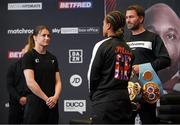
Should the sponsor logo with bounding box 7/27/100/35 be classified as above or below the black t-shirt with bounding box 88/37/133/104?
above

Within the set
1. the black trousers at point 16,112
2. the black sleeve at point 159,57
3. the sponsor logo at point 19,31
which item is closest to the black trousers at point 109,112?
the black sleeve at point 159,57

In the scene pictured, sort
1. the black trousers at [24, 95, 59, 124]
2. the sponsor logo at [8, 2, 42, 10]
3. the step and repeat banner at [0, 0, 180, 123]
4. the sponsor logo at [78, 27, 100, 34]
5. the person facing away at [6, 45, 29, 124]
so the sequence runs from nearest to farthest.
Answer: the black trousers at [24, 95, 59, 124]
the person facing away at [6, 45, 29, 124]
the step and repeat banner at [0, 0, 180, 123]
the sponsor logo at [78, 27, 100, 34]
the sponsor logo at [8, 2, 42, 10]

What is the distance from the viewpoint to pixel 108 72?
130 inches

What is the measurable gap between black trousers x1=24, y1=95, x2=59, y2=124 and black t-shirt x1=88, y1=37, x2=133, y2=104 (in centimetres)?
80

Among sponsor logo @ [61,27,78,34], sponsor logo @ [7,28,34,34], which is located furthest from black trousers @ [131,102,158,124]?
sponsor logo @ [7,28,34,34]

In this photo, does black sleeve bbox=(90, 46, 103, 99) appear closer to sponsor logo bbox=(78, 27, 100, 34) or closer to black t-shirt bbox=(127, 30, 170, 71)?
black t-shirt bbox=(127, 30, 170, 71)

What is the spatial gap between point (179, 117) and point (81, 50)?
7.63 ft

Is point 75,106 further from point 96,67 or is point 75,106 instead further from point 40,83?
point 96,67

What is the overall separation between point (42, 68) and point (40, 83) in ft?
0.48

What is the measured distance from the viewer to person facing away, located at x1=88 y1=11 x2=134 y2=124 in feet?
10.7

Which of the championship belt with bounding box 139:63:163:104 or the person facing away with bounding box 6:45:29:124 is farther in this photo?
the person facing away with bounding box 6:45:29:124

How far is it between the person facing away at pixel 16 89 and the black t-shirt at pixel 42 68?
1.35 metres

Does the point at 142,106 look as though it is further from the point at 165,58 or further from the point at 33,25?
the point at 33,25

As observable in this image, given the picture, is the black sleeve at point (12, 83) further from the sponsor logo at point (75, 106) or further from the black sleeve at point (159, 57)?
the black sleeve at point (159, 57)
